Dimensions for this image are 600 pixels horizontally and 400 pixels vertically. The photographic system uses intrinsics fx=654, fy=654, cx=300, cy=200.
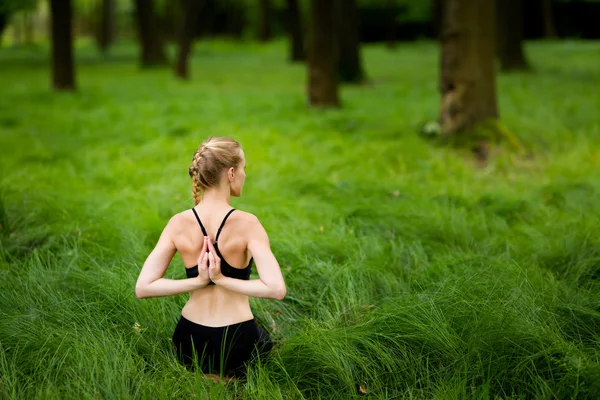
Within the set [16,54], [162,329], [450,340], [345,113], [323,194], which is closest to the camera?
[450,340]

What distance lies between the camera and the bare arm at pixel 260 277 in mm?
2852

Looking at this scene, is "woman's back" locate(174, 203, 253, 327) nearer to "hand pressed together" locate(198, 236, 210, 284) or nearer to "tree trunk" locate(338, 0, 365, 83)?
"hand pressed together" locate(198, 236, 210, 284)

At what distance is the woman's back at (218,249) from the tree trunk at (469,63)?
6268 mm

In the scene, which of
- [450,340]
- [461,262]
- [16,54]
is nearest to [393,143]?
[461,262]

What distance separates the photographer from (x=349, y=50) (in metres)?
16.2

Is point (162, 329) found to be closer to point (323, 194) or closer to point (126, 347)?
point (126, 347)

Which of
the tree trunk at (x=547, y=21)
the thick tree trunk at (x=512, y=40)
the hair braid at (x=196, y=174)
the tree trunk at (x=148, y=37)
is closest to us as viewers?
the hair braid at (x=196, y=174)

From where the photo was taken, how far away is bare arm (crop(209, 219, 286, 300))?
2852mm

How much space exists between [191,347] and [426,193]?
155 inches

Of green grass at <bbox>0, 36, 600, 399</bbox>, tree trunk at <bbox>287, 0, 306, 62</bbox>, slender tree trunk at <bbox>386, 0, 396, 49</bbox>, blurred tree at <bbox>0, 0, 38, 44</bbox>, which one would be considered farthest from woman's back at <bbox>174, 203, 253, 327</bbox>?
slender tree trunk at <bbox>386, 0, 396, 49</bbox>

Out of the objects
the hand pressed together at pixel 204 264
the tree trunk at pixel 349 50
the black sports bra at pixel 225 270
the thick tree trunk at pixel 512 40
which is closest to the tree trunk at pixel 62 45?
the tree trunk at pixel 349 50

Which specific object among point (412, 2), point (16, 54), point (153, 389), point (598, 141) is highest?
point (412, 2)

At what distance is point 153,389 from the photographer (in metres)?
2.91

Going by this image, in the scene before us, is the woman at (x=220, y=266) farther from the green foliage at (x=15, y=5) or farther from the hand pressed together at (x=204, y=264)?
the green foliage at (x=15, y=5)
